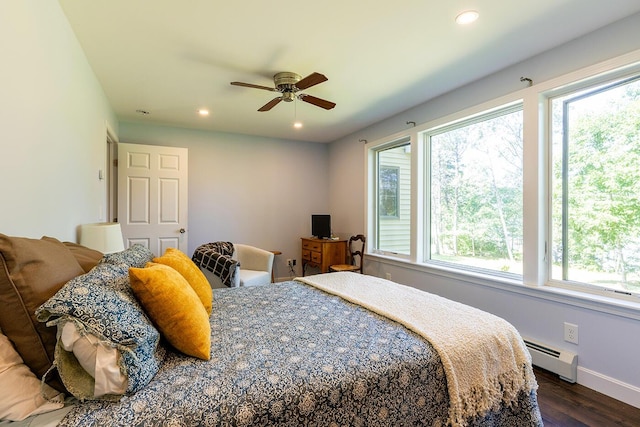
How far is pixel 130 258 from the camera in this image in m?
1.66

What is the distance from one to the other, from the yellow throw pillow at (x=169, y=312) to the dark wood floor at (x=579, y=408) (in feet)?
6.55

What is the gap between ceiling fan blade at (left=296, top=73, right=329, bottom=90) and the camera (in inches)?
86.9

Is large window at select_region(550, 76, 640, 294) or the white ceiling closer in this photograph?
the white ceiling

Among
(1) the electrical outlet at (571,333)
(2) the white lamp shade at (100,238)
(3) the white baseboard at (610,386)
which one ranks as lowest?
(3) the white baseboard at (610,386)

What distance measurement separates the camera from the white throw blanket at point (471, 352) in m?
1.29

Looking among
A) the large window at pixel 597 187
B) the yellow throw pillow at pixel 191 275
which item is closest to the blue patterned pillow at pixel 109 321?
the yellow throw pillow at pixel 191 275

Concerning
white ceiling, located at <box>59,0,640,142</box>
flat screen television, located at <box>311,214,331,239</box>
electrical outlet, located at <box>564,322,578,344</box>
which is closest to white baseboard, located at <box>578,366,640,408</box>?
electrical outlet, located at <box>564,322,578,344</box>

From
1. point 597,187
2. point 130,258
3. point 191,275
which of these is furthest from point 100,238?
point 597,187

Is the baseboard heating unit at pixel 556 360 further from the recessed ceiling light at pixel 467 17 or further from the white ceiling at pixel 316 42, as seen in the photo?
the recessed ceiling light at pixel 467 17

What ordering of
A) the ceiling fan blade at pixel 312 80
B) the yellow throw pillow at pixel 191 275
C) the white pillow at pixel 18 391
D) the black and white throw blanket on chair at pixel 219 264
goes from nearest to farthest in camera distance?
the white pillow at pixel 18 391 < the yellow throw pillow at pixel 191 275 < the ceiling fan blade at pixel 312 80 < the black and white throw blanket on chair at pixel 219 264

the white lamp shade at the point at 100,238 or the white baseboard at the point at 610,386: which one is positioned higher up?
the white lamp shade at the point at 100,238

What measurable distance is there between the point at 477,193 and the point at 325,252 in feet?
7.11

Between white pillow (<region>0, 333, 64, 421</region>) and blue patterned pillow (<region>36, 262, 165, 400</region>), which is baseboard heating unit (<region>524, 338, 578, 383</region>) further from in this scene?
white pillow (<region>0, 333, 64, 421</region>)

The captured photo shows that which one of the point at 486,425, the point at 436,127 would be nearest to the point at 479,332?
the point at 486,425
